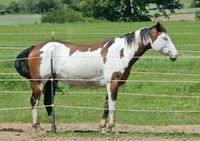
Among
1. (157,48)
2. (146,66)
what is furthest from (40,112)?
(146,66)

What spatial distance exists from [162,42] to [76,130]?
2.43 meters

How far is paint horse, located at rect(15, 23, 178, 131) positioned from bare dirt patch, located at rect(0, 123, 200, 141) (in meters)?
0.44

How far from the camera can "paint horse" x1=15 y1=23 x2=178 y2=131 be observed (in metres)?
12.4

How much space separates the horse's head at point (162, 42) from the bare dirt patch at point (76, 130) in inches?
64.5

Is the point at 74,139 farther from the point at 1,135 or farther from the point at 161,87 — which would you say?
the point at 161,87

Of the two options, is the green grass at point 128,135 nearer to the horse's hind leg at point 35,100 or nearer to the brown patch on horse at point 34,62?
the horse's hind leg at point 35,100

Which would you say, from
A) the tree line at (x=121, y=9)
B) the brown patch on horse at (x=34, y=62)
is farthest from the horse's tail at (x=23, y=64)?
the tree line at (x=121, y=9)

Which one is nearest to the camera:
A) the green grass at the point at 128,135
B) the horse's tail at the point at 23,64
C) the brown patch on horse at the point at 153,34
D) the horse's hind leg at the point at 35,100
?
the green grass at the point at 128,135

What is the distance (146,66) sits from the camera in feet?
82.0

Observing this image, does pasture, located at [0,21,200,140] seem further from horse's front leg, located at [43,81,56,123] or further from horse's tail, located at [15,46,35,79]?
horse's tail, located at [15,46,35,79]

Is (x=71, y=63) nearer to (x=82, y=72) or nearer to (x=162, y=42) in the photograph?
(x=82, y=72)

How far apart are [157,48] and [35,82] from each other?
2393mm

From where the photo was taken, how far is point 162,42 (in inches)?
491

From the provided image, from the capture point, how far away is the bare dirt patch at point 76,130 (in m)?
11.8
